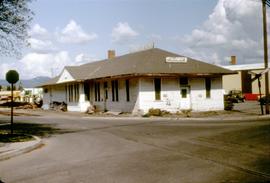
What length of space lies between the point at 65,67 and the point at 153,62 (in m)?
15.7

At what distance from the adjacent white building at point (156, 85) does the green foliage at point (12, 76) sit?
1482 centimetres

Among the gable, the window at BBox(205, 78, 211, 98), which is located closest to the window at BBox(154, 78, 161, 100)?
the window at BBox(205, 78, 211, 98)

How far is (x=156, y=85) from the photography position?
3394 centimetres

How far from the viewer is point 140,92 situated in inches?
1294

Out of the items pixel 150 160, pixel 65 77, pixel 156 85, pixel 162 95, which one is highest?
pixel 65 77

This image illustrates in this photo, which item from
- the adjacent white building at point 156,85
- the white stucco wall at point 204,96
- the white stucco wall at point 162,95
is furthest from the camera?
the white stucco wall at point 204,96

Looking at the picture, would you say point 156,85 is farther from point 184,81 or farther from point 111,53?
point 111,53

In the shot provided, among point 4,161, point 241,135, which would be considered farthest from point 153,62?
point 4,161

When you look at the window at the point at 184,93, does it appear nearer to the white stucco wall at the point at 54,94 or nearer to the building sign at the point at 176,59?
the building sign at the point at 176,59

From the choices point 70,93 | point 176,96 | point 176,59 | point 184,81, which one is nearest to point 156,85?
point 176,96

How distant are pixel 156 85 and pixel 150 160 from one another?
2321cm

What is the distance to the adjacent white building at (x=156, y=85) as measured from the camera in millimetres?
33375

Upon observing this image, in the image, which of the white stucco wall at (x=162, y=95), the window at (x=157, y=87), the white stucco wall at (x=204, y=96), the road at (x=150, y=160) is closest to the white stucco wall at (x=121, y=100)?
the white stucco wall at (x=162, y=95)

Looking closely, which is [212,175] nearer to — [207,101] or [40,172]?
[40,172]
